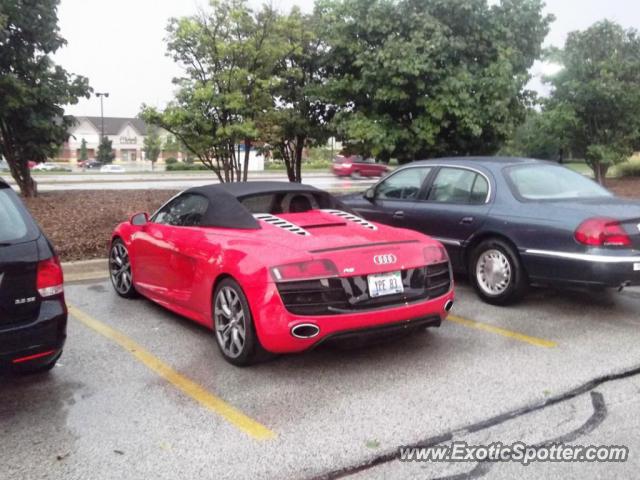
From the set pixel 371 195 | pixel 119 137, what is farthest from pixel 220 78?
pixel 119 137

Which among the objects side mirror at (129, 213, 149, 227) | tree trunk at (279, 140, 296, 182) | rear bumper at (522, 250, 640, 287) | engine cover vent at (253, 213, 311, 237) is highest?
tree trunk at (279, 140, 296, 182)

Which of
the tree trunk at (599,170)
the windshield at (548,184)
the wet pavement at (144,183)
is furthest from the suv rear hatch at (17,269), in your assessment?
the tree trunk at (599,170)

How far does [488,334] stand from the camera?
5293mm

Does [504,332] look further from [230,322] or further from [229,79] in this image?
[229,79]

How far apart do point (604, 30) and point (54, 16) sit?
15.5 m

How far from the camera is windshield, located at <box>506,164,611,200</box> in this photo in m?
6.17

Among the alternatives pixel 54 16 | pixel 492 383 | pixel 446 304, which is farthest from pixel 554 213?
pixel 54 16

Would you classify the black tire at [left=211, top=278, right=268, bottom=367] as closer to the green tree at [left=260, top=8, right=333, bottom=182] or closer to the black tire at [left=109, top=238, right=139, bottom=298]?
the black tire at [left=109, top=238, right=139, bottom=298]

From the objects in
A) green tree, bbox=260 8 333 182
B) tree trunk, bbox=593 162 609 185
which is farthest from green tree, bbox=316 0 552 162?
tree trunk, bbox=593 162 609 185

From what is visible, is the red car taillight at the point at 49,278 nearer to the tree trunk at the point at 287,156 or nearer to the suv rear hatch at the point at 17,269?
the suv rear hatch at the point at 17,269

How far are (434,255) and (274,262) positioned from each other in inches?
50.7

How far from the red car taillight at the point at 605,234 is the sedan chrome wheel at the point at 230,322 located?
9.99 feet

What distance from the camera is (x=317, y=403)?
12.8 feet

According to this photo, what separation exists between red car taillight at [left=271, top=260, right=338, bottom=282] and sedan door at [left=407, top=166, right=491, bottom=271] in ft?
8.43
